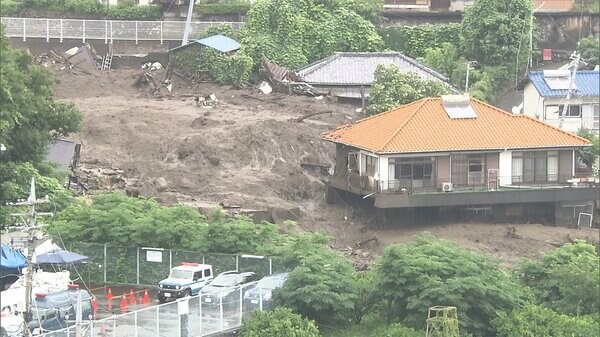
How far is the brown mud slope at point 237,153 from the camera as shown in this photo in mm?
48750

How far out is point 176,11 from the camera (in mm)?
73000

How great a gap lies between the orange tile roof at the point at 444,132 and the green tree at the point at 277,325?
15.5 m

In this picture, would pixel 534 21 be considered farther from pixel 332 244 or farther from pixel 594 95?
pixel 332 244

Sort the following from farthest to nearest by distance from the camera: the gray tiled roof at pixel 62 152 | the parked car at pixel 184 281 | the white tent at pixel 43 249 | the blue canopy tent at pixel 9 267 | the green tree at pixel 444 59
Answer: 1. the green tree at pixel 444 59
2. the gray tiled roof at pixel 62 152
3. the parked car at pixel 184 281
4. the blue canopy tent at pixel 9 267
5. the white tent at pixel 43 249

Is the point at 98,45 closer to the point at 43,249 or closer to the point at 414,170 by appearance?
the point at 414,170

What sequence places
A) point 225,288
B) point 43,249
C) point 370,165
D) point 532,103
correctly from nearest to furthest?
1. point 43,249
2. point 225,288
3. point 370,165
4. point 532,103

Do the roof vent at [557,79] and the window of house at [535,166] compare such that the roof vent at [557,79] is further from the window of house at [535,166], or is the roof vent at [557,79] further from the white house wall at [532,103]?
the window of house at [535,166]

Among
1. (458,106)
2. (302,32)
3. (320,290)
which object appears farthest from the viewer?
(302,32)

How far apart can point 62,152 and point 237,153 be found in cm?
710

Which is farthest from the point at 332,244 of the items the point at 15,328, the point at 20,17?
the point at 20,17

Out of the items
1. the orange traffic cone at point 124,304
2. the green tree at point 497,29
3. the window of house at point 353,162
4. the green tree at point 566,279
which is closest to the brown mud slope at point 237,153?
the window of house at point 353,162

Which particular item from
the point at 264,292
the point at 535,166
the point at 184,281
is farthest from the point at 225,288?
the point at 535,166

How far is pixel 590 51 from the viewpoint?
6950 centimetres

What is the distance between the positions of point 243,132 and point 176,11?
66.1 ft
